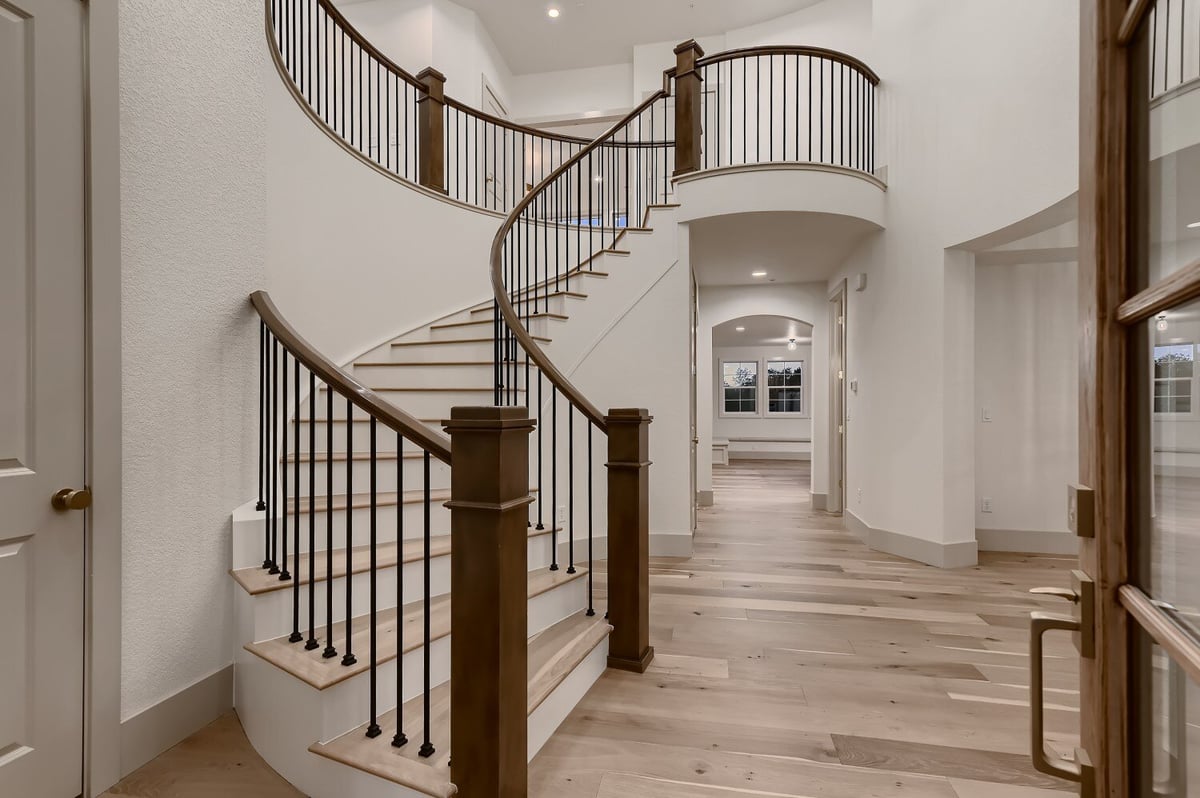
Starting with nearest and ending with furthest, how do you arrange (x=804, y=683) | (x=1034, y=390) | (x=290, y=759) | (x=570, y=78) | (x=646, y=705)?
(x=290, y=759), (x=646, y=705), (x=804, y=683), (x=1034, y=390), (x=570, y=78)

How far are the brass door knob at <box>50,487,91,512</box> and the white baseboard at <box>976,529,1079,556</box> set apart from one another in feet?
18.1

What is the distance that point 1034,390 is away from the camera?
15.8 ft

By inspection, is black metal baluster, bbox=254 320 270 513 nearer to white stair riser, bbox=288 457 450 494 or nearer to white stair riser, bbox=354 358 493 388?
white stair riser, bbox=288 457 450 494

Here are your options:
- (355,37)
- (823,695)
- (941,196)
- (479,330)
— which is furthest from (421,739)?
(941,196)

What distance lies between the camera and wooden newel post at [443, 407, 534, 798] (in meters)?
1.44

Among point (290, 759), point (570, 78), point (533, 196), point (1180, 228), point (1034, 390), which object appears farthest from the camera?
point (570, 78)

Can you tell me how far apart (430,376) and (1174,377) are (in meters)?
3.70

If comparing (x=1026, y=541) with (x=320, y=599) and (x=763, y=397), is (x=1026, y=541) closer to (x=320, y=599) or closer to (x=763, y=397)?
(x=320, y=599)

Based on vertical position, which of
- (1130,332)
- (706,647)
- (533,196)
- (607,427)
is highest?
(533,196)

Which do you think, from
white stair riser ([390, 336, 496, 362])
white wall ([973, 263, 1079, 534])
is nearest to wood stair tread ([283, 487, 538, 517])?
white stair riser ([390, 336, 496, 362])

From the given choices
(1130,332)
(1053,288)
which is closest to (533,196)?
(1130,332)

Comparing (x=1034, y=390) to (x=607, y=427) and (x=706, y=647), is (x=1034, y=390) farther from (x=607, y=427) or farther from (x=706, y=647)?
(x=607, y=427)

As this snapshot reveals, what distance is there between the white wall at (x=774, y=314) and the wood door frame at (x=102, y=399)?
5641mm

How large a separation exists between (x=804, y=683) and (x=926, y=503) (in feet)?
8.40
